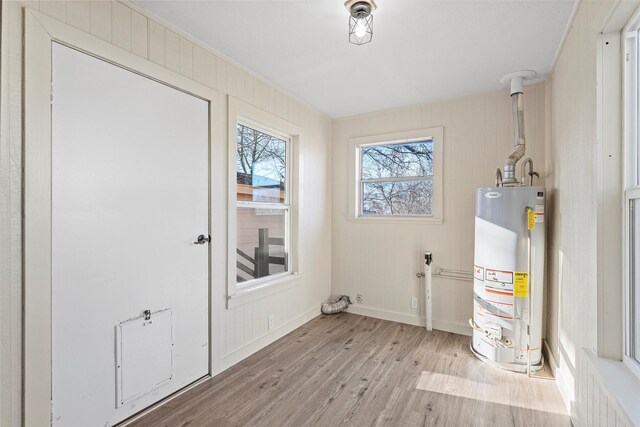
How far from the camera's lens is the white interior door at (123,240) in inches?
61.9

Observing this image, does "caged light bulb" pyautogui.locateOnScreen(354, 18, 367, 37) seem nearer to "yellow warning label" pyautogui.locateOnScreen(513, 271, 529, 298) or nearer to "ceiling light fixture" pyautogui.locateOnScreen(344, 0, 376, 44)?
"ceiling light fixture" pyautogui.locateOnScreen(344, 0, 376, 44)

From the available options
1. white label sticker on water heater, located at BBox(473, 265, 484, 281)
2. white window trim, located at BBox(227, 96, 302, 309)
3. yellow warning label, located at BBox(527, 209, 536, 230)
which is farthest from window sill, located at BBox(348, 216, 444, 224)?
yellow warning label, located at BBox(527, 209, 536, 230)

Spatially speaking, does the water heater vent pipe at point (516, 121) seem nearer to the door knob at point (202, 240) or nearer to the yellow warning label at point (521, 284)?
the yellow warning label at point (521, 284)

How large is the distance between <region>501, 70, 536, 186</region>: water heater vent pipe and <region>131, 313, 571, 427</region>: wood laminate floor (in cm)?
163

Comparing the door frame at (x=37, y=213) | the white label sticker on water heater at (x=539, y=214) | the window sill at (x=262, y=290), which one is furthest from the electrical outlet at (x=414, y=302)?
the door frame at (x=37, y=213)

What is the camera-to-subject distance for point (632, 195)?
1306 millimetres

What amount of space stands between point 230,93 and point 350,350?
2.49m

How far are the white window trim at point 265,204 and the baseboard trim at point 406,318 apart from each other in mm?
938

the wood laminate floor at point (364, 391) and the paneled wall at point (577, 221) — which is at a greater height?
the paneled wall at point (577, 221)

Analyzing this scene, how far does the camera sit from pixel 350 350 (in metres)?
2.84

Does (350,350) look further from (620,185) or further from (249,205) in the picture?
(620,185)

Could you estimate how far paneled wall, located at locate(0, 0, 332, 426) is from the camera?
1.38 metres

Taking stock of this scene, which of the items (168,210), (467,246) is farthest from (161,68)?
(467,246)

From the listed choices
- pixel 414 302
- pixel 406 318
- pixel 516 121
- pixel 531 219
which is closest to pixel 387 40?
pixel 516 121
